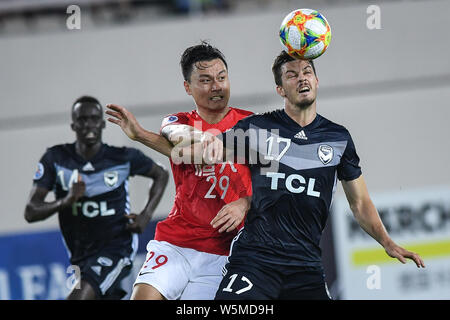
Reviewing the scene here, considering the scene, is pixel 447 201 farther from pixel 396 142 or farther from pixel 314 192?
pixel 314 192

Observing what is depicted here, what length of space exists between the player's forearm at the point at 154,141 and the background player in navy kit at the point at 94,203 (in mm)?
1762

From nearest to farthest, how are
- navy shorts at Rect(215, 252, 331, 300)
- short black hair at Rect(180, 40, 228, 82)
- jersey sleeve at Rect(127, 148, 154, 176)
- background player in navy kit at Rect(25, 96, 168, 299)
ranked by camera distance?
navy shorts at Rect(215, 252, 331, 300), short black hair at Rect(180, 40, 228, 82), background player in navy kit at Rect(25, 96, 168, 299), jersey sleeve at Rect(127, 148, 154, 176)

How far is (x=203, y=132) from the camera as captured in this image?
204 inches

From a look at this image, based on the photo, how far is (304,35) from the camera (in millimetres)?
5156

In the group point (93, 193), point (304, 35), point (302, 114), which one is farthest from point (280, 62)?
point (93, 193)

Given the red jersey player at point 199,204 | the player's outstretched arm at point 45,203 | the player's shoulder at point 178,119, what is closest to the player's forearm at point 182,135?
the red jersey player at point 199,204

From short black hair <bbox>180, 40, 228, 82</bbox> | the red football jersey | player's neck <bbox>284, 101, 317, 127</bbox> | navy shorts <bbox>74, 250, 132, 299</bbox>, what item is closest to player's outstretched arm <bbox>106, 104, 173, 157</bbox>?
the red football jersey

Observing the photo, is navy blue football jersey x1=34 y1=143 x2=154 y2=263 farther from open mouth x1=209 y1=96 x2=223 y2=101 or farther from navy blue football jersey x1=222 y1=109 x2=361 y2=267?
navy blue football jersey x1=222 y1=109 x2=361 y2=267

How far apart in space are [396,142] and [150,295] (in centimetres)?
653

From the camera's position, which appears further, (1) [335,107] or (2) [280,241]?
(1) [335,107]

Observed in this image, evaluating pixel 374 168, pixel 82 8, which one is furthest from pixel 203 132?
pixel 82 8

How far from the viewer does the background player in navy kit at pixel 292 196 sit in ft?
15.8

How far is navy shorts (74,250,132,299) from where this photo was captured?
6.63 meters

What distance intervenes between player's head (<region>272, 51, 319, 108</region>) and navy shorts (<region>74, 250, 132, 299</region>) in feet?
8.31
